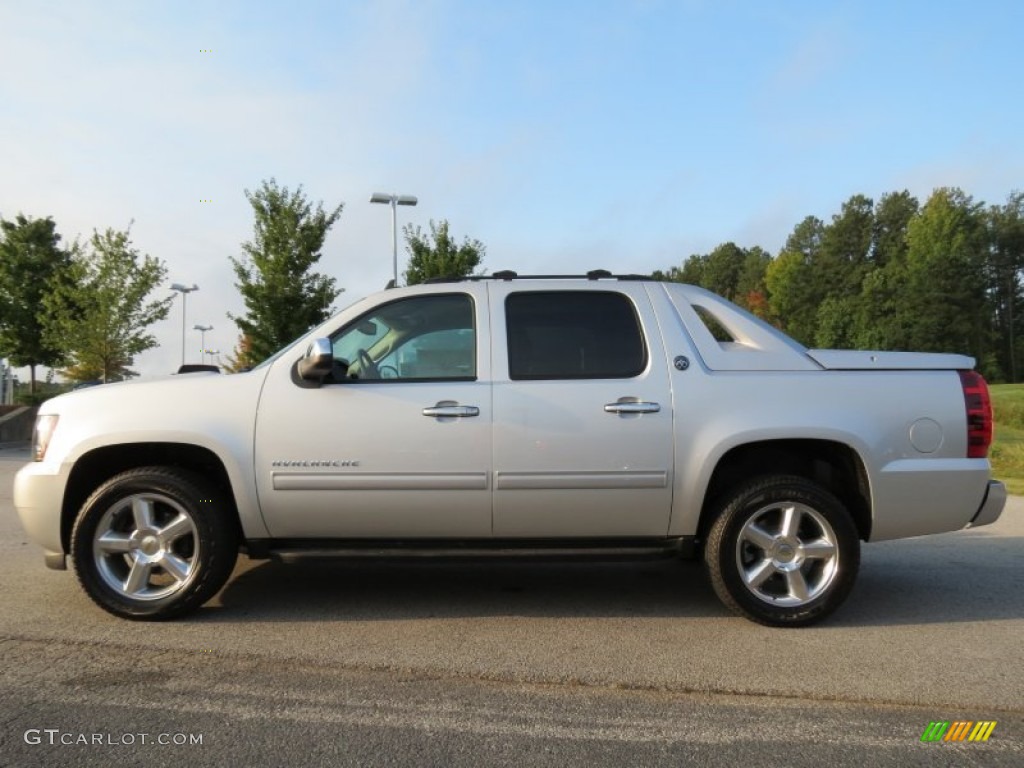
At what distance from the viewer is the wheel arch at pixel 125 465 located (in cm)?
424

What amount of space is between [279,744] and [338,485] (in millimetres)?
1494

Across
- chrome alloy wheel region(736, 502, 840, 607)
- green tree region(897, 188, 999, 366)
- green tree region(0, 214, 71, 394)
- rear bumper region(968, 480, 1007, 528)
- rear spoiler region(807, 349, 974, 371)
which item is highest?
green tree region(897, 188, 999, 366)

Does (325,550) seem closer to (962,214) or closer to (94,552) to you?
(94,552)

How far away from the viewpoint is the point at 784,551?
13.7ft

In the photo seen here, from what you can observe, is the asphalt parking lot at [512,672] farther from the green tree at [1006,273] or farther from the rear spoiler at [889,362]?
the green tree at [1006,273]

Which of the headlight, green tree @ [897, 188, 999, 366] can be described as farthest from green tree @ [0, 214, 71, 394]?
green tree @ [897, 188, 999, 366]

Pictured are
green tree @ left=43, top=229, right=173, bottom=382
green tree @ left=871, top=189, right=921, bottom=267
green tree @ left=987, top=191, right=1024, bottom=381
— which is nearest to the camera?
green tree @ left=43, top=229, right=173, bottom=382

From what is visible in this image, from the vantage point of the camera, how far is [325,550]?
4.19 meters

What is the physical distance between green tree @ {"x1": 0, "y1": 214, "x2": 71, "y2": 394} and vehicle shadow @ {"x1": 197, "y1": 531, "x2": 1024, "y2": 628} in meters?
23.4

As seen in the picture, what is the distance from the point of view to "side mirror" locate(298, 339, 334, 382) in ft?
13.2

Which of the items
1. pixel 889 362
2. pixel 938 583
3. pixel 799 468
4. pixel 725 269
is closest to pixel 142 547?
pixel 799 468

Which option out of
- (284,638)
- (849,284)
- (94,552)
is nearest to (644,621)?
(284,638)

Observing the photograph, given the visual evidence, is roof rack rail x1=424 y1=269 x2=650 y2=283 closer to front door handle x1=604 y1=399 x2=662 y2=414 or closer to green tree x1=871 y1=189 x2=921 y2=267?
front door handle x1=604 y1=399 x2=662 y2=414

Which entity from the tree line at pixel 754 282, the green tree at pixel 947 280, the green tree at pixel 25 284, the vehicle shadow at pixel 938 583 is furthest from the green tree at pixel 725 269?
the vehicle shadow at pixel 938 583
